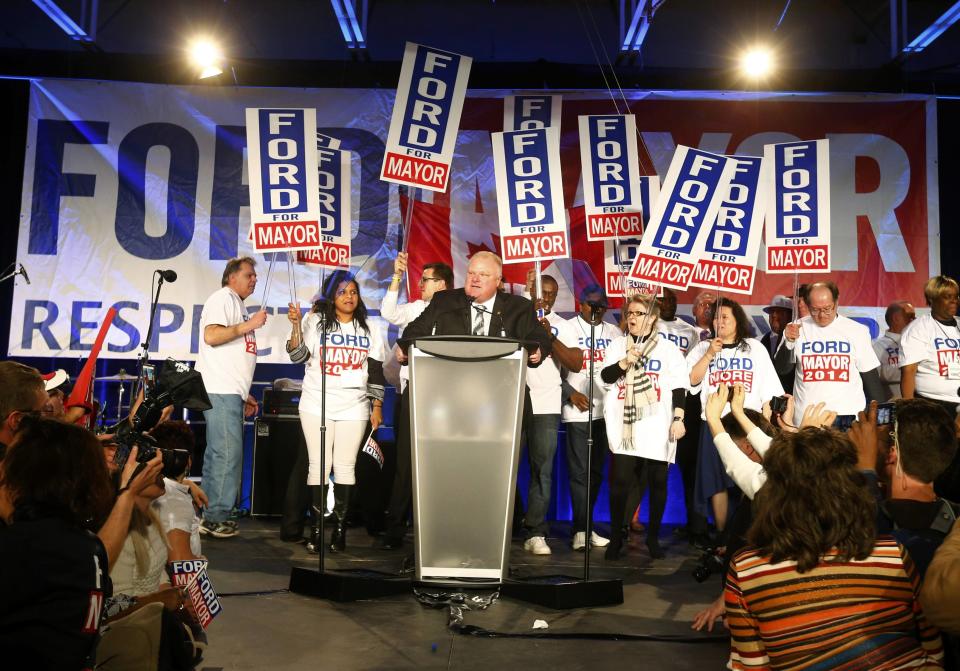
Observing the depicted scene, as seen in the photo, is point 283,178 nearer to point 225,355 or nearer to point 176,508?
point 225,355

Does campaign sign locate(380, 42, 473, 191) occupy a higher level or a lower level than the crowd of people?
higher

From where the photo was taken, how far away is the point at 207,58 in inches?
309

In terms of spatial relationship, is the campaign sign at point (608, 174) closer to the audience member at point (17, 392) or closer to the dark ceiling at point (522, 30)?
the dark ceiling at point (522, 30)

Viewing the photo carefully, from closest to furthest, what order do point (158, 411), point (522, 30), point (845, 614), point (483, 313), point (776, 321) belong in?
point (845, 614) < point (158, 411) < point (483, 313) < point (776, 321) < point (522, 30)

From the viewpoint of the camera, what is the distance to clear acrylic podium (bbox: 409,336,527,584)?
420 cm

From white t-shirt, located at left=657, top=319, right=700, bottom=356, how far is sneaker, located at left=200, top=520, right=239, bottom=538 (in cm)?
350

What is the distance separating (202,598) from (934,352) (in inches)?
214

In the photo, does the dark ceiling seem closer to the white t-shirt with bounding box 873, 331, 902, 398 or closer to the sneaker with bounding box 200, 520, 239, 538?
the white t-shirt with bounding box 873, 331, 902, 398

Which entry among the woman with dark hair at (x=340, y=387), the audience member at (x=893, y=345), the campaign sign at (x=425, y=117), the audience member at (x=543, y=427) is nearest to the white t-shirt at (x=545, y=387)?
the audience member at (x=543, y=427)

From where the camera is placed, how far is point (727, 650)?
404 centimetres

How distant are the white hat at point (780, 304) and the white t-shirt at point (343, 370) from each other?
134 inches

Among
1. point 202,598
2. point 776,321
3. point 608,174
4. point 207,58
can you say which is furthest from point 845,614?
point 207,58

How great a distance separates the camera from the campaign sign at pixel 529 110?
806cm

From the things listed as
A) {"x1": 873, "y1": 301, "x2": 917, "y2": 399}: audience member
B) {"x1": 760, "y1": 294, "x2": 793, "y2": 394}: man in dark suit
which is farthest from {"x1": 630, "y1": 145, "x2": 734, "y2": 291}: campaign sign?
{"x1": 873, "y1": 301, "x2": 917, "y2": 399}: audience member
